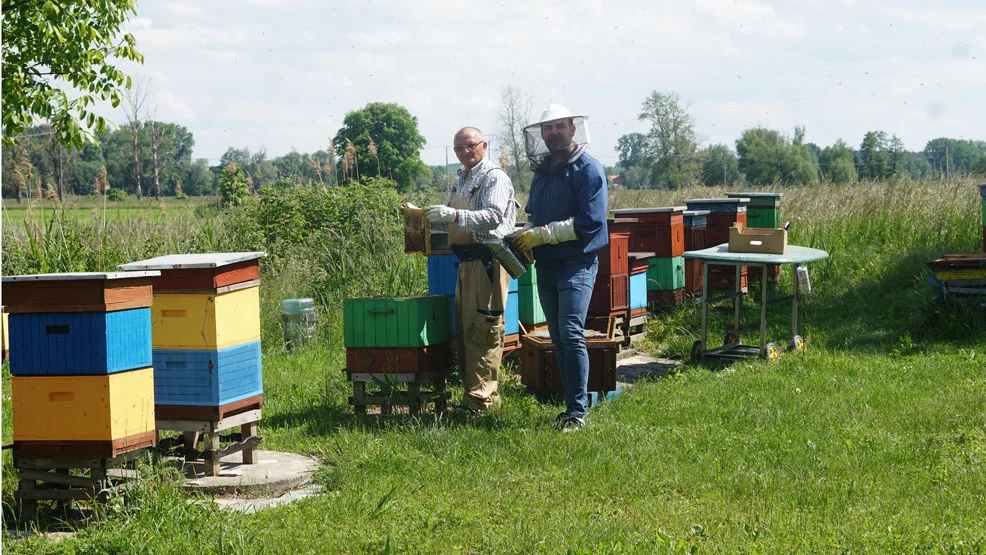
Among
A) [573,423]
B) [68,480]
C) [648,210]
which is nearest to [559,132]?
[573,423]

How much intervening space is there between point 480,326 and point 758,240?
3.23 m

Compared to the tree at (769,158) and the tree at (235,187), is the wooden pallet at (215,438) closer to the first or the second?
the tree at (235,187)

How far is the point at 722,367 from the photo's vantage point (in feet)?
29.0

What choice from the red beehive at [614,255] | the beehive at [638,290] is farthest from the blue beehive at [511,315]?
the beehive at [638,290]

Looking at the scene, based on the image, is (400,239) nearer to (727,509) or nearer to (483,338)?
(483,338)

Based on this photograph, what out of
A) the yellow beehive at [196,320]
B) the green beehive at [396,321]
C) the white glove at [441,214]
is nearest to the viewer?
the yellow beehive at [196,320]

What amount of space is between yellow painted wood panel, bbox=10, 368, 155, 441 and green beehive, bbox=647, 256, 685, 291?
22.9 feet

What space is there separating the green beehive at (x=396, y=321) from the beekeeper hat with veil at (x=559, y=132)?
4.20 feet

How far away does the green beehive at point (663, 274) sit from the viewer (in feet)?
35.3

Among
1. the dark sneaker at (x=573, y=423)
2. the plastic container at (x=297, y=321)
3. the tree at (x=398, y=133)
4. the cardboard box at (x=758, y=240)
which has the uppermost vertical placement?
the tree at (x=398, y=133)

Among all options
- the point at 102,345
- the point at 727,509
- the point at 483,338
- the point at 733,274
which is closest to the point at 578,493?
the point at 727,509

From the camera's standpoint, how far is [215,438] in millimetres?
5371

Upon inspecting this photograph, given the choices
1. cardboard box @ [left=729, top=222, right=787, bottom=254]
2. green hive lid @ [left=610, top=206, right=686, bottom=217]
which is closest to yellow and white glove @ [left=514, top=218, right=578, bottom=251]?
cardboard box @ [left=729, top=222, right=787, bottom=254]

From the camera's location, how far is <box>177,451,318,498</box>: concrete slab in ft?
17.2
